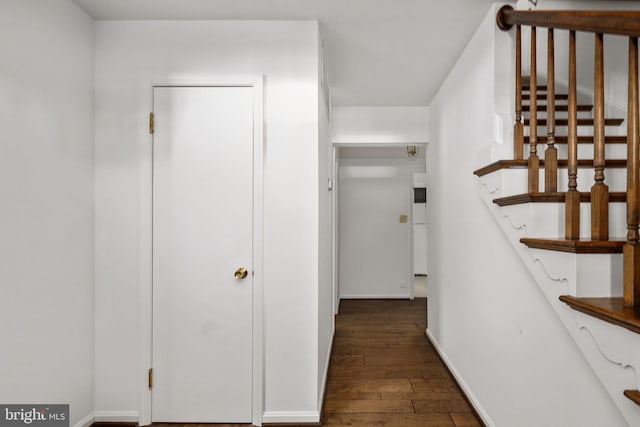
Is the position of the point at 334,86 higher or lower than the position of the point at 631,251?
higher

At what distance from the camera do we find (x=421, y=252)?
848 centimetres

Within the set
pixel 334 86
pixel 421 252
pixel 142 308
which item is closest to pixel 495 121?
pixel 334 86

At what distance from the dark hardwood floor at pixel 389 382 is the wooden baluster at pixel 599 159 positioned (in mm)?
1630

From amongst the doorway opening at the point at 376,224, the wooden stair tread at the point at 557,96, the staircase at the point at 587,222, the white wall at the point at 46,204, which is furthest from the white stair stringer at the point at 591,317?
the doorway opening at the point at 376,224

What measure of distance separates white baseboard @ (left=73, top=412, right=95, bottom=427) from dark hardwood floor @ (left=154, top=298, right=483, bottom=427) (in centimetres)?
43

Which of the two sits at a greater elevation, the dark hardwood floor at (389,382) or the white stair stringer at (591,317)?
the white stair stringer at (591,317)

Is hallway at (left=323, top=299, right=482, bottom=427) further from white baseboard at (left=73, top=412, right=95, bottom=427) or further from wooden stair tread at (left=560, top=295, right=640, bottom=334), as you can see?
wooden stair tread at (left=560, top=295, right=640, bottom=334)

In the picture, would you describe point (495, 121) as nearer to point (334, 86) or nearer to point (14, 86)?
point (334, 86)

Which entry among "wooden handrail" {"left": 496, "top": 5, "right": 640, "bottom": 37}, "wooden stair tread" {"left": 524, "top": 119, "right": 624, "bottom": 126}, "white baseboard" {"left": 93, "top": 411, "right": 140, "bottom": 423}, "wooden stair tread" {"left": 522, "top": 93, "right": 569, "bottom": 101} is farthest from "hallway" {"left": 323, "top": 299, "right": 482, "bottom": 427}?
"wooden handrail" {"left": 496, "top": 5, "right": 640, "bottom": 37}

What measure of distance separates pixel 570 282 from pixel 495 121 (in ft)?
3.62

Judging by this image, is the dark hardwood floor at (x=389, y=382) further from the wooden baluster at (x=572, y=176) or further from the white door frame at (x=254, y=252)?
the wooden baluster at (x=572, y=176)

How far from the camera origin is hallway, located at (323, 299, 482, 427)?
242 cm

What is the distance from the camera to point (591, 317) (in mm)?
1178

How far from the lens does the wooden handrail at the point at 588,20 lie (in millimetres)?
1075
